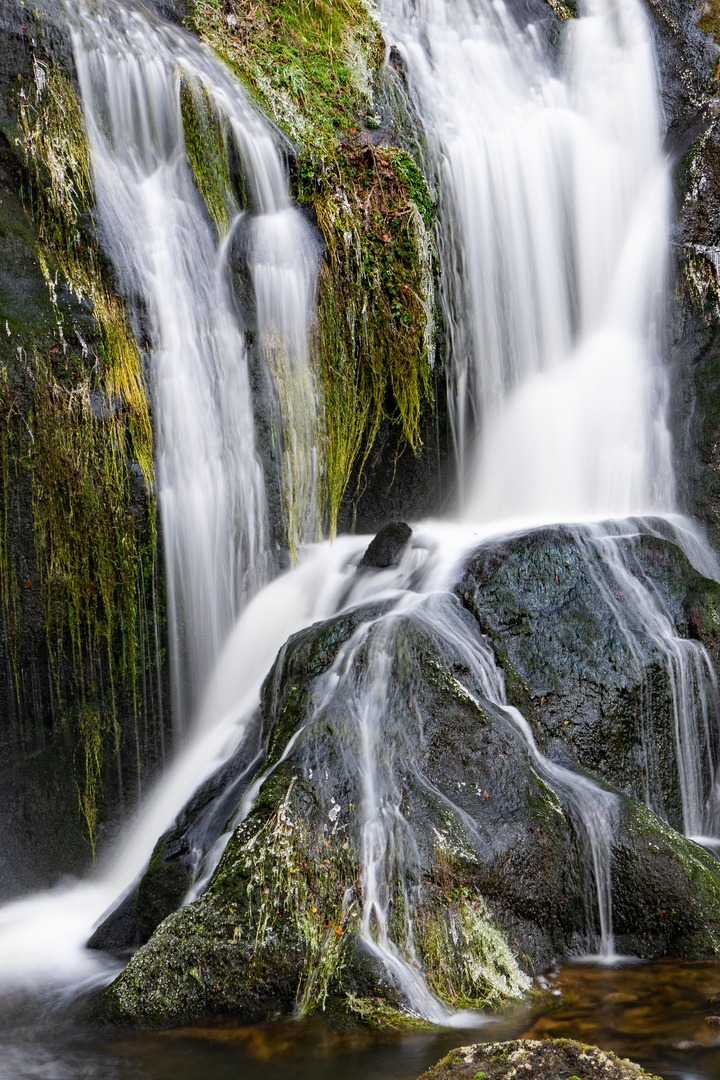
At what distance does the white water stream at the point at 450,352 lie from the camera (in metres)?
5.21

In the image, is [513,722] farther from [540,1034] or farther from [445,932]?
[540,1034]

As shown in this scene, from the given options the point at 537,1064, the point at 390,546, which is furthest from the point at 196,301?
the point at 537,1064

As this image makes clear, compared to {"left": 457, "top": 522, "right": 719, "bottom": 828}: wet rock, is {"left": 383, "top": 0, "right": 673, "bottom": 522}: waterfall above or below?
above

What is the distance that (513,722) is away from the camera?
15.4 feet

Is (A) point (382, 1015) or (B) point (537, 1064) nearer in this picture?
(B) point (537, 1064)

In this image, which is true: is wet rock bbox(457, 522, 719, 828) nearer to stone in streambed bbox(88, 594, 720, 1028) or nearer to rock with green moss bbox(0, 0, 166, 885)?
stone in streambed bbox(88, 594, 720, 1028)

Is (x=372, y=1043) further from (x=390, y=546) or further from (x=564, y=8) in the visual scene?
(x=564, y=8)

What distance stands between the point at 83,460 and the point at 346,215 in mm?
3225

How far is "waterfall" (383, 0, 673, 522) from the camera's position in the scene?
7.82 metres

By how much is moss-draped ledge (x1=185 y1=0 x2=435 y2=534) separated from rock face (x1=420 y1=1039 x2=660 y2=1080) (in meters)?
4.89

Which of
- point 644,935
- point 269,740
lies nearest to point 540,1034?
point 644,935

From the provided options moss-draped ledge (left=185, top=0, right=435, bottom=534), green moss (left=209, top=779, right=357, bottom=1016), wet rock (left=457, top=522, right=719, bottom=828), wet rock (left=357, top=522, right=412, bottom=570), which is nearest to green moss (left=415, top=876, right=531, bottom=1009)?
green moss (left=209, top=779, right=357, bottom=1016)

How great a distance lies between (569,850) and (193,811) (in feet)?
7.00

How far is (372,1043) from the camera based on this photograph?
3.23 meters
